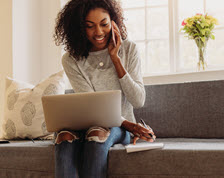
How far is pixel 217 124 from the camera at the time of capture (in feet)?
6.71

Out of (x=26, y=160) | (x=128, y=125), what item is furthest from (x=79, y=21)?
(x=26, y=160)

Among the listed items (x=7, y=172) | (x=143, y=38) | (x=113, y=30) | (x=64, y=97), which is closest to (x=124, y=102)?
(x=113, y=30)

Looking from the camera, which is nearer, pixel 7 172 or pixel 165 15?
pixel 7 172

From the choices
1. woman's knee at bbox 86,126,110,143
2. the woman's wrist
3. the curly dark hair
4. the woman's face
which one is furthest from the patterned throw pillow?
woman's knee at bbox 86,126,110,143

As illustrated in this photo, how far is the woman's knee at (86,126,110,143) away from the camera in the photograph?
152 centimetres

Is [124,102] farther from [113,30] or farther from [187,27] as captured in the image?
[187,27]

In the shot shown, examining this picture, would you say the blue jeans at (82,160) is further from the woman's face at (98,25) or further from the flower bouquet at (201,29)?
the flower bouquet at (201,29)

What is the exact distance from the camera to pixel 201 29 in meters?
2.75

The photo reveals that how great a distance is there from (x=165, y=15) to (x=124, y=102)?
5.11 feet

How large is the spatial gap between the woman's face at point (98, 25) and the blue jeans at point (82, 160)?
0.67 m

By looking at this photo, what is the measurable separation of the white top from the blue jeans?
1.33ft

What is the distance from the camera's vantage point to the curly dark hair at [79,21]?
2.01 meters

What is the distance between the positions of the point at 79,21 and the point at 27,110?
0.71 m

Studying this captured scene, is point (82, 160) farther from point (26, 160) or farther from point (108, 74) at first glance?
point (108, 74)
